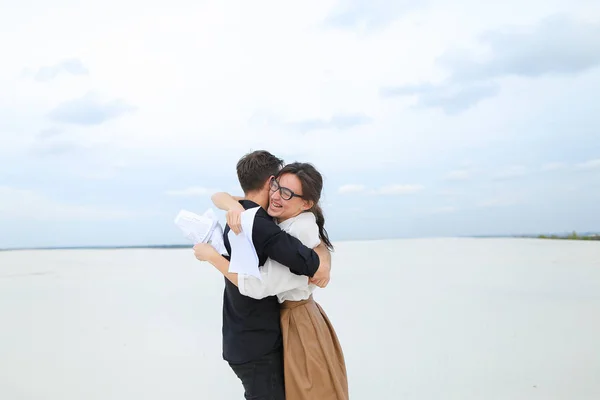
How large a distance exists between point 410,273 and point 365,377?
346 cm

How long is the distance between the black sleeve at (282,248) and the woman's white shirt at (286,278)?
0.05 metres

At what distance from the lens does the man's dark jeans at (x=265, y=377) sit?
71.8 inches

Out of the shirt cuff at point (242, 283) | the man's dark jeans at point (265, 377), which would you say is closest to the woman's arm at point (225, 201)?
the shirt cuff at point (242, 283)

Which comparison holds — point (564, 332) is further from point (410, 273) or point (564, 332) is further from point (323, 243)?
point (323, 243)

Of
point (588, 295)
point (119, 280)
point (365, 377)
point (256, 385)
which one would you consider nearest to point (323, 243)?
point (256, 385)

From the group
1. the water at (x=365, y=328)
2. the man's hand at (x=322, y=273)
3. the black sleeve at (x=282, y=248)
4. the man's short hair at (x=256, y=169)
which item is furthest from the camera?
the water at (x=365, y=328)

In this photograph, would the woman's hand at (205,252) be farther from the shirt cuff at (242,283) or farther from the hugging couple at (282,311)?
the shirt cuff at (242,283)

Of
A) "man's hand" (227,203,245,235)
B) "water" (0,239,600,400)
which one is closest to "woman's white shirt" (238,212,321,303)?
"man's hand" (227,203,245,235)

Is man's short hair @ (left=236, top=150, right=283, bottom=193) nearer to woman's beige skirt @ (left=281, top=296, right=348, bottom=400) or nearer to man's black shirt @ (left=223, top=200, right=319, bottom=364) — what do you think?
man's black shirt @ (left=223, top=200, right=319, bottom=364)

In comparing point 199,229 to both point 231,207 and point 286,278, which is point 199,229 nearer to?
point 231,207

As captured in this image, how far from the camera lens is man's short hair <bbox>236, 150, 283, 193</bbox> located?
1834mm

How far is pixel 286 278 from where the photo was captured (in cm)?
169

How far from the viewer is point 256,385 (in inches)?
72.1

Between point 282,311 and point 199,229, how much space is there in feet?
1.34
